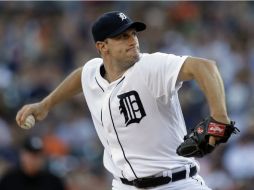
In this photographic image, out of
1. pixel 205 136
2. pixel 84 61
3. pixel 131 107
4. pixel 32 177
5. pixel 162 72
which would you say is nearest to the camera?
pixel 205 136

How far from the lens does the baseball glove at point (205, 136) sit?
422cm

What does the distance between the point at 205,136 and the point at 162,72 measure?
1.91 ft

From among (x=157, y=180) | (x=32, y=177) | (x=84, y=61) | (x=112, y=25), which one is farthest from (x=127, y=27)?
(x=84, y=61)

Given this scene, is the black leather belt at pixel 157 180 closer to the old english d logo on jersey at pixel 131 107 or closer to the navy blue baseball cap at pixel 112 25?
the old english d logo on jersey at pixel 131 107

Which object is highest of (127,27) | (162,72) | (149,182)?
(127,27)

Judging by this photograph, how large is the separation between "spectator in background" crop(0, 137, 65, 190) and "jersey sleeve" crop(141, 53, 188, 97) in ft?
9.13

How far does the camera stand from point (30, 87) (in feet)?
36.5

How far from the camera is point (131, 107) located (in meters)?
4.92

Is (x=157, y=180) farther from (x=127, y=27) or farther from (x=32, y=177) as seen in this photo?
(x=32, y=177)

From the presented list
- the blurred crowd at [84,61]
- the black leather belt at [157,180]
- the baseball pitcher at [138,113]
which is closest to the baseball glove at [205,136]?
the baseball pitcher at [138,113]

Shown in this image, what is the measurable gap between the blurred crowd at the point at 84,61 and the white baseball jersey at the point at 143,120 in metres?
3.64

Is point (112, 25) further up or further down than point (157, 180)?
further up

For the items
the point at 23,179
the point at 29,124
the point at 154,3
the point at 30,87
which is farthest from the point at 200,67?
the point at 154,3

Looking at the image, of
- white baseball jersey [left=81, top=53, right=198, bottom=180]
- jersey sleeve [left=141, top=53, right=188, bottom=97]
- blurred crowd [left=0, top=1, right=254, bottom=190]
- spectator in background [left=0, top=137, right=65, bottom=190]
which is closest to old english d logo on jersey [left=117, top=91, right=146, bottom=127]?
white baseball jersey [left=81, top=53, right=198, bottom=180]
